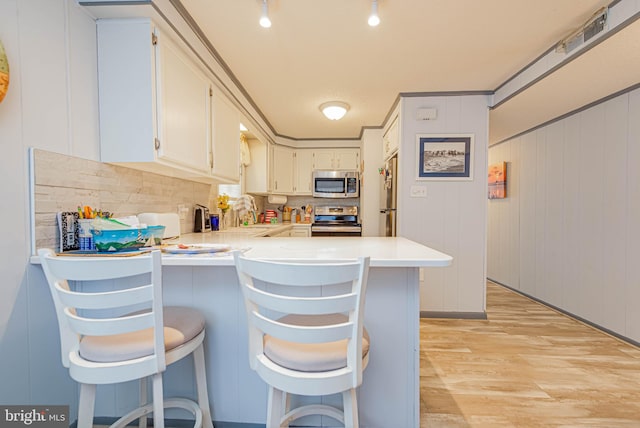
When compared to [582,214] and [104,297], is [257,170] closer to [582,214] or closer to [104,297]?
[104,297]

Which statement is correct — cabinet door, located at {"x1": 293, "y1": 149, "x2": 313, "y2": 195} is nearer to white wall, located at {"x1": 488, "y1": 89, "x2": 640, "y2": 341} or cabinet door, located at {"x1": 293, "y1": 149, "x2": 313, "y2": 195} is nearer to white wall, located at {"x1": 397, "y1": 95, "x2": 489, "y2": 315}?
white wall, located at {"x1": 397, "y1": 95, "x2": 489, "y2": 315}

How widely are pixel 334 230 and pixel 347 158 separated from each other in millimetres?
1258

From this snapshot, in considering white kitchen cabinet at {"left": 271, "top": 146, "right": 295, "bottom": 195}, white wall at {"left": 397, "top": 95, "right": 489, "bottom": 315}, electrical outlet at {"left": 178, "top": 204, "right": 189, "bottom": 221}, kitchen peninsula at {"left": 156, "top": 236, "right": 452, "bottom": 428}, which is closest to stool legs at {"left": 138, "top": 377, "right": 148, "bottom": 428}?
kitchen peninsula at {"left": 156, "top": 236, "right": 452, "bottom": 428}

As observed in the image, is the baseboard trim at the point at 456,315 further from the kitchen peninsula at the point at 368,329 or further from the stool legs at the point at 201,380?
the stool legs at the point at 201,380

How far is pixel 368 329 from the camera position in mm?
1359

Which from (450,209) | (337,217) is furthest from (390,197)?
(337,217)

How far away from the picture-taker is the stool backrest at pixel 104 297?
91cm

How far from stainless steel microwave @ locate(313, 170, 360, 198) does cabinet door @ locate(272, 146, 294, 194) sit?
0.41m

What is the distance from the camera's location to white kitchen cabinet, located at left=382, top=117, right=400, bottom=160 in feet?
10.5

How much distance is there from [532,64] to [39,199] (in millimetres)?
3285

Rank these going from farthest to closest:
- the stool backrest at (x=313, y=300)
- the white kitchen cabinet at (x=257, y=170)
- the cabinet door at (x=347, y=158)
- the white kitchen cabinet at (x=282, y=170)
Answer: the cabinet door at (x=347, y=158)
the white kitchen cabinet at (x=282, y=170)
the white kitchen cabinet at (x=257, y=170)
the stool backrest at (x=313, y=300)

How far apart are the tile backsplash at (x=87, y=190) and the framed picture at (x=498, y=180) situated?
4.26 metres

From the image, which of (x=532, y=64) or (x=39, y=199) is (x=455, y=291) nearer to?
(x=532, y=64)

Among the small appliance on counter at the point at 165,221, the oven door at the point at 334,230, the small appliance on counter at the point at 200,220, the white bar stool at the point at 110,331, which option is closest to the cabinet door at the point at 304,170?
the oven door at the point at 334,230
